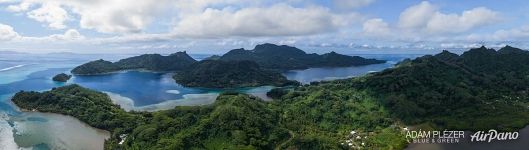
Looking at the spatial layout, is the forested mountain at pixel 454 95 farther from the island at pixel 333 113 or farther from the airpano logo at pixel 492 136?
the airpano logo at pixel 492 136

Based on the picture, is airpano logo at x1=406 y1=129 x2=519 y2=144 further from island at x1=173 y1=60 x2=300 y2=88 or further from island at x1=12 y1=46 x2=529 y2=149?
island at x1=173 y1=60 x2=300 y2=88

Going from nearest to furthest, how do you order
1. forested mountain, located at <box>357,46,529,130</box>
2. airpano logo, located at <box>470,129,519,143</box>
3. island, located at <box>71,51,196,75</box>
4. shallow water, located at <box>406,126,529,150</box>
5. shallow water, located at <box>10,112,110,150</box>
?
shallow water, located at <box>406,126,529,150</box>, airpano logo, located at <box>470,129,519,143</box>, shallow water, located at <box>10,112,110,150</box>, forested mountain, located at <box>357,46,529,130</box>, island, located at <box>71,51,196,75</box>

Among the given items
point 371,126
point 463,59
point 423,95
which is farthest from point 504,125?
point 463,59

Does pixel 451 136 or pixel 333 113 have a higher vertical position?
pixel 333 113

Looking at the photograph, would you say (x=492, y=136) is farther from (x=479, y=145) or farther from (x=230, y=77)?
(x=230, y=77)

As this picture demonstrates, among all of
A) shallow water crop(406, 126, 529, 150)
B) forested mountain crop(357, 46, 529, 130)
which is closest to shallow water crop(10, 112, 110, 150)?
shallow water crop(406, 126, 529, 150)

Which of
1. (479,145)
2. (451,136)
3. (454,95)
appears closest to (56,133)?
(451,136)

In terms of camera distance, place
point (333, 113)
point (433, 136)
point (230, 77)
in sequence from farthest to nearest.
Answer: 1. point (230, 77)
2. point (333, 113)
3. point (433, 136)
